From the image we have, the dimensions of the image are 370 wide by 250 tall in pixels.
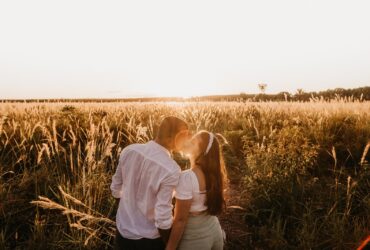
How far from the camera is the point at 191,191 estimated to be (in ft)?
9.36

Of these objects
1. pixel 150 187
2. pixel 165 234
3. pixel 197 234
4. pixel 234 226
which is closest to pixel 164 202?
pixel 150 187

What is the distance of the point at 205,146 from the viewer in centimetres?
296

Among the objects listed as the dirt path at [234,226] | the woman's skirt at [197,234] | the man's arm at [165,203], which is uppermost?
the man's arm at [165,203]

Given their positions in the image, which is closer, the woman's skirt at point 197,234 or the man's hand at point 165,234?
the man's hand at point 165,234

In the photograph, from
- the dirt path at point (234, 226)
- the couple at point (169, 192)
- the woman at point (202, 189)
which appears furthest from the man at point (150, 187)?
the dirt path at point (234, 226)

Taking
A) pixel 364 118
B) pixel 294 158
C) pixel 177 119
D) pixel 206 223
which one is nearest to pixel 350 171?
pixel 294 158

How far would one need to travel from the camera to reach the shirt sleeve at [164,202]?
106 inches

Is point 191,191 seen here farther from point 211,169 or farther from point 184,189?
point 211,169

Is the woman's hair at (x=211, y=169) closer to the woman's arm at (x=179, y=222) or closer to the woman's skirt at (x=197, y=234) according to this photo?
the woman's skirt at (x=197, y=234)

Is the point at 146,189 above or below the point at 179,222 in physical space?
above

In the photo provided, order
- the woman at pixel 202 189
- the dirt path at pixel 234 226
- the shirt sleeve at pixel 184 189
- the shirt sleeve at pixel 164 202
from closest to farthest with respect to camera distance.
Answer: the shirt sleeve at pixel 164 202, the shirt sleeve at pixel 184 189, the woman at pixel 202 189, the dirt path at pixel 234 226

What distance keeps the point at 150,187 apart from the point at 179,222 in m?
0.35

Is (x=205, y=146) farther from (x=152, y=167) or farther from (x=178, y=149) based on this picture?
(x=152, y=167)

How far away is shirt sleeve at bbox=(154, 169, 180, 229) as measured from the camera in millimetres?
2701
